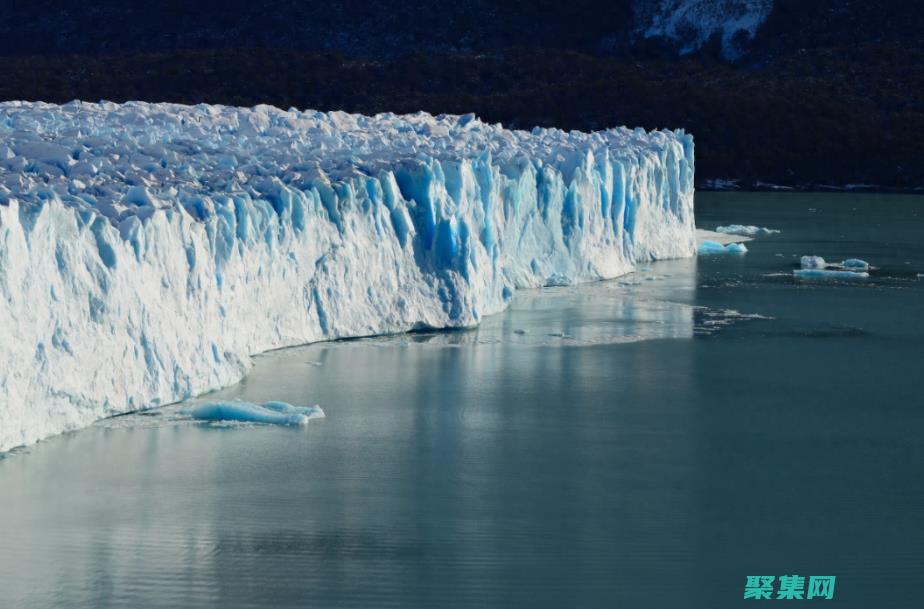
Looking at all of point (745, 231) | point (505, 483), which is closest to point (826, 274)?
point (745, 231)

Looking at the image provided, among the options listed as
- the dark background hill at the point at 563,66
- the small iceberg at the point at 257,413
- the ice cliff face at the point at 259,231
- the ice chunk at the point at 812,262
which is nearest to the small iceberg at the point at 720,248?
the ice cliff face at the point at 259,231

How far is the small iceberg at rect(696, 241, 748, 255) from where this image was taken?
1775cm

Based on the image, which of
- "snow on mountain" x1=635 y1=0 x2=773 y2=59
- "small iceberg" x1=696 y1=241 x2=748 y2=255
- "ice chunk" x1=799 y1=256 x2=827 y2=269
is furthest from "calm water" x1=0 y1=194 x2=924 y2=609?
"snow on mountain" x1=635 y1=0 x2=773 y2=59

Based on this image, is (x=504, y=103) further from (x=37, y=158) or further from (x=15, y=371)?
(x=15, y=371)

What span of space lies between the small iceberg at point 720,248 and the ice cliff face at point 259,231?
727 millimetres

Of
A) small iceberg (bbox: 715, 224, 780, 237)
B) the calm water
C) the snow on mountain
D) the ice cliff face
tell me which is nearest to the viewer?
the calm water

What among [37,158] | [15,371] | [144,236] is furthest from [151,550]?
[37,158]

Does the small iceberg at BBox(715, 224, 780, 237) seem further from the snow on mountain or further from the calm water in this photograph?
the snow on mountain

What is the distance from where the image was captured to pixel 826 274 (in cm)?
1551

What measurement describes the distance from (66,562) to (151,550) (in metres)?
0.34

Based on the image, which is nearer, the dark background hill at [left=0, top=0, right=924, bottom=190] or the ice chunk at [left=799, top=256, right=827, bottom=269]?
the ice chunk at [left=799, top=256, right=827, bottom=269]

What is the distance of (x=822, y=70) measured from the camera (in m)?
37.0

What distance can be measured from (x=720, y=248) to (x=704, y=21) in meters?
26.8

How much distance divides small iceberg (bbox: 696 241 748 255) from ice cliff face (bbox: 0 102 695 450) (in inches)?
28.6
